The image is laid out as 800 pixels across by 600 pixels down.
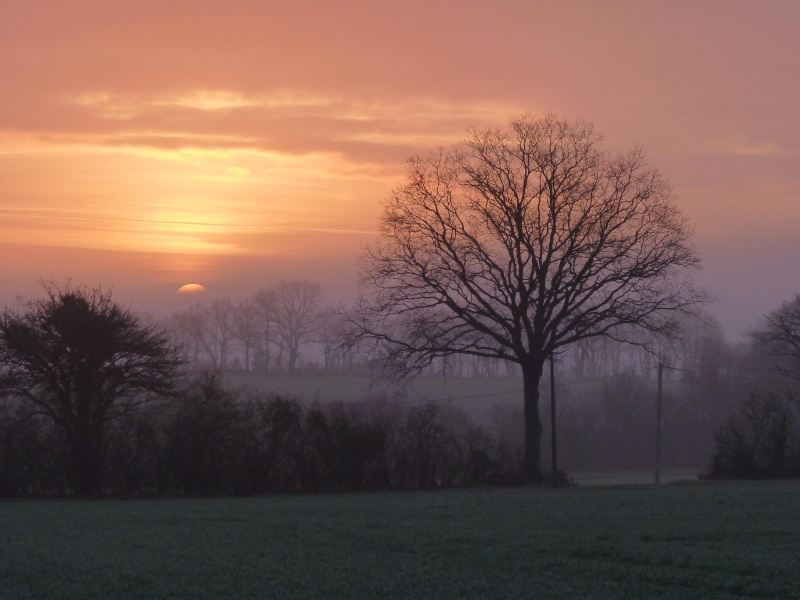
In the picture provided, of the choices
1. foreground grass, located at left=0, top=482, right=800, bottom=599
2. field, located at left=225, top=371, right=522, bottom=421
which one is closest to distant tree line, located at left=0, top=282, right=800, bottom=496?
foreground grass, located at left=0, top=482, right=800, bottom=599

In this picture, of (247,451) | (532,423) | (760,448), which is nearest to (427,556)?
(247,451)

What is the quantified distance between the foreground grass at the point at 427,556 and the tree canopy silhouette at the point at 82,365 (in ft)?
61.8

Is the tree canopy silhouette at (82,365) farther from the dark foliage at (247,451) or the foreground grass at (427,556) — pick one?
the foreground grass at (427,556)

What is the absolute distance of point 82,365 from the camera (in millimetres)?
34250

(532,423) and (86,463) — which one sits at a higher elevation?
(532,423)

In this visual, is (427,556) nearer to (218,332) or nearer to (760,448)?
(760,448)

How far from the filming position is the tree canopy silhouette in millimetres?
33531

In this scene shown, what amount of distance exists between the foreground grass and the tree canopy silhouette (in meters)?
18.8

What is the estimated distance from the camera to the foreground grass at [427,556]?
8.43 m

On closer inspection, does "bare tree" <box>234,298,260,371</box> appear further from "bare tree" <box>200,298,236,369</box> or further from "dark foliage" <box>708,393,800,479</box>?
"dark foliage" <box>708,393,800,479</box>

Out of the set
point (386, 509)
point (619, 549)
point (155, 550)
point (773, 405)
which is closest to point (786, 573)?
point (619, 549)

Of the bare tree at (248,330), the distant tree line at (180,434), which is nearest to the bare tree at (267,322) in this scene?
the bare tree at (248,330)

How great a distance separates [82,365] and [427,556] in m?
27.3

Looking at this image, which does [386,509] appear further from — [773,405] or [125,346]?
[773,405]
